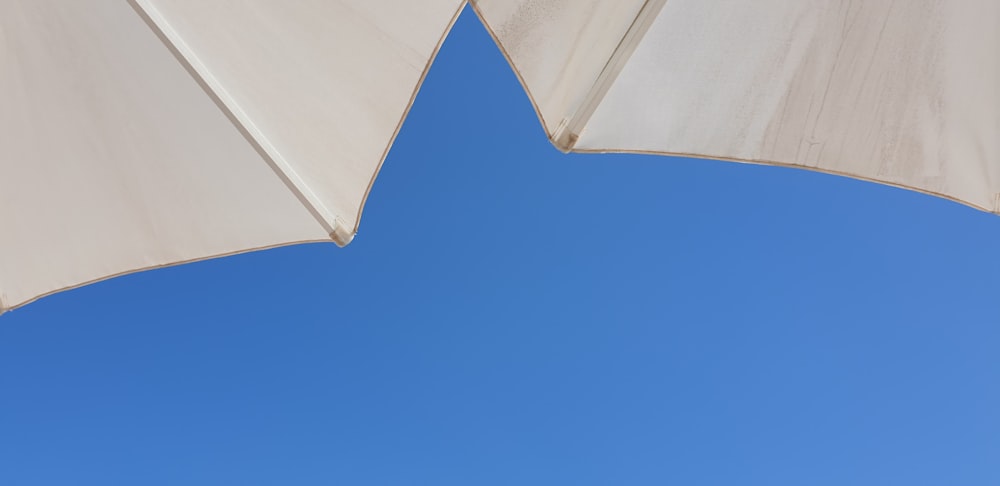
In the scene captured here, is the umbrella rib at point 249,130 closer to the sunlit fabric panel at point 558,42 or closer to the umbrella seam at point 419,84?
the umbrella seam at point 419,84

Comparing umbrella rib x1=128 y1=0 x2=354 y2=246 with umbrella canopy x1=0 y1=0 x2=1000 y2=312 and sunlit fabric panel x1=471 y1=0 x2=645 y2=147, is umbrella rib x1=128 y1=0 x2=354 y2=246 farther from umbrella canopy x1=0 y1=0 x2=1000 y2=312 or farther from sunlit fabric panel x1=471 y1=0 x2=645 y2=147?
sunlit fabric panel x1=471 y1=0 x2=645 y2=147

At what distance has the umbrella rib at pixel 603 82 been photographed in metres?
2.99

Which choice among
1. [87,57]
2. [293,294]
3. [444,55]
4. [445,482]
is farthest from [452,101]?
[87,57]

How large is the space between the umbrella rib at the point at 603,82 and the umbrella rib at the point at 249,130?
93 centimetres

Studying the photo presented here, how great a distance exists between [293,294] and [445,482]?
9.39 feet

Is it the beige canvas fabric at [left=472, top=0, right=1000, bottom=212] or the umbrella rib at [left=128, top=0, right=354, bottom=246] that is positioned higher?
the beige canvas fabric at [left=472, top=0, right=1000, bottom=212]

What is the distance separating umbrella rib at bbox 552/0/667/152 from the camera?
2.99 m

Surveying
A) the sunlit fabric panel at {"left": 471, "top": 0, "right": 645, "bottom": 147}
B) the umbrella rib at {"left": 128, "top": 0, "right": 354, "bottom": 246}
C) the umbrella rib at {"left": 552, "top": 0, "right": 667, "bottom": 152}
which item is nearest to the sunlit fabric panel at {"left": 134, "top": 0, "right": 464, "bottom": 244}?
the umbrella rib at {"left": 128, "top": 0, "right": 354, "bottom": 246}

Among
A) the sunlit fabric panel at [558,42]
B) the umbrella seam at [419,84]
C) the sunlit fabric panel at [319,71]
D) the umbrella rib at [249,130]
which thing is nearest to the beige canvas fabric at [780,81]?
the sunlit fabric panel at [558,42]

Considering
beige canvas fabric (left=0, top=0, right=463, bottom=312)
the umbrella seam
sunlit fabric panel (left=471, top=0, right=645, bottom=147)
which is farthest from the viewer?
beige canvas fabric (left=0, top=0, right=463, bottom=312)

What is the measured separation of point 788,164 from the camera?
3.29m

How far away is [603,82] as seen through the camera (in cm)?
305

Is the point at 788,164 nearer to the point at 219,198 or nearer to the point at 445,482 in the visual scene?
the point at 219,198

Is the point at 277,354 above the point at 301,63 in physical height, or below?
below
